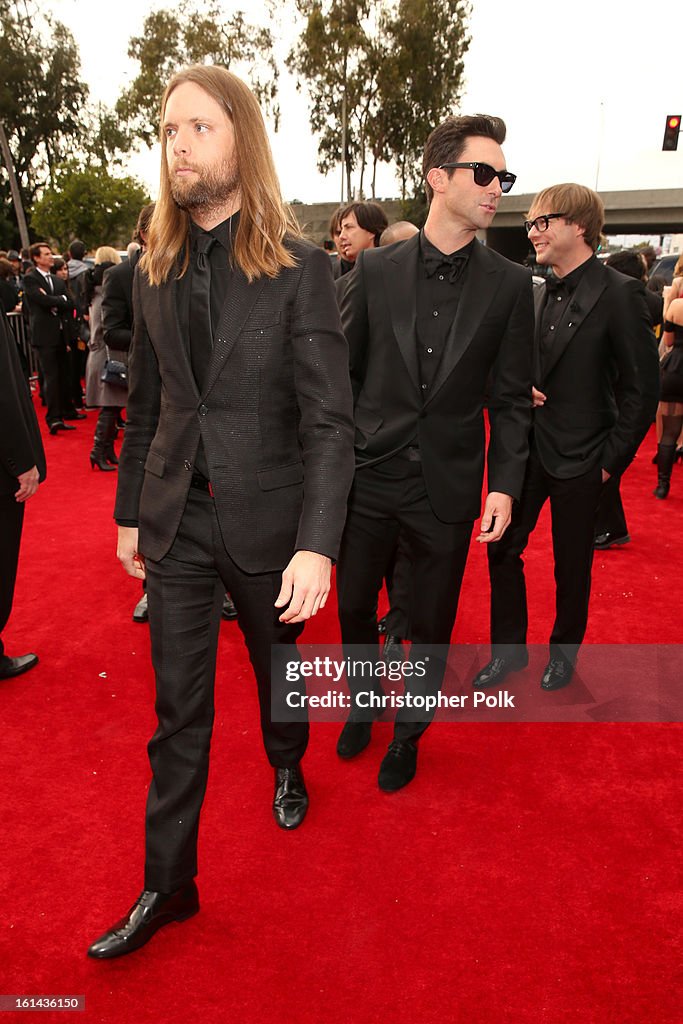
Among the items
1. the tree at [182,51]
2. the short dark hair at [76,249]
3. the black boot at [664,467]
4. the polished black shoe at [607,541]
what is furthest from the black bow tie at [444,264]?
the tree at [182,51]

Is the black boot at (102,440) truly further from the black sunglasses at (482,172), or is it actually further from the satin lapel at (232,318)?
the satin lapel at (232,318)

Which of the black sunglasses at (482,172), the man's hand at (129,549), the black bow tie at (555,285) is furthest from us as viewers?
the black bow tie at (555,285)

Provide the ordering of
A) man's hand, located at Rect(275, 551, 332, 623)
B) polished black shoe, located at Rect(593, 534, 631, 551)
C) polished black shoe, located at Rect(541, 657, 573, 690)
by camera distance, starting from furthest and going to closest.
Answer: polished black shoe, located at Rect(593, 534, 631, 551) → polished black shoe, located at Rect(541, 657, 573, 690) → man's hand, located at Rect(275, 551, 332, 623)

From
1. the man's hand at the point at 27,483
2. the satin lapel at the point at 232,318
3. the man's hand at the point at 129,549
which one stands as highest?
the satin lapel at the point at 232,318

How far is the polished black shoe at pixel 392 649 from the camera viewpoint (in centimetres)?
416

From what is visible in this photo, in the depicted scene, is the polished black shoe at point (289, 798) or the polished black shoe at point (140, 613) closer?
the polished black shoe at point (289, 798)

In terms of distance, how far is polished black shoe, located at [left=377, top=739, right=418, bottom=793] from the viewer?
10.2 feet

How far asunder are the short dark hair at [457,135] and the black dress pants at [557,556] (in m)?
1.34

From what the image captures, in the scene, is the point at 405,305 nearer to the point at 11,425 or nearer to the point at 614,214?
the point at 11,425

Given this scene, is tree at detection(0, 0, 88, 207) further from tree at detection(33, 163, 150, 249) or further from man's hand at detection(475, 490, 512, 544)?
man's hand at detection(475, 490, 512, 544)

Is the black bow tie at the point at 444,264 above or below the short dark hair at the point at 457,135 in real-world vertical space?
below

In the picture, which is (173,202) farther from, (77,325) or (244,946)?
(77,325)

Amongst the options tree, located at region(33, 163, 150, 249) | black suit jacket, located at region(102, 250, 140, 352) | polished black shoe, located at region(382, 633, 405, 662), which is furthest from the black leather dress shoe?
tree, located at region(33, 163, 150, 249)

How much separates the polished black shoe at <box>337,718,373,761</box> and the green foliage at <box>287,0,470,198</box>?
4065 centimetres
